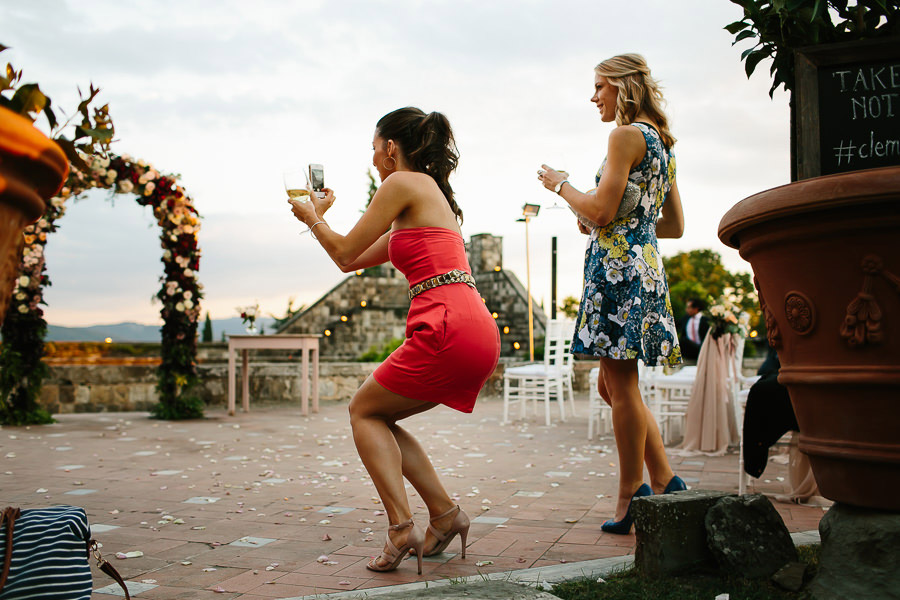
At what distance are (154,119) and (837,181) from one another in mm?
7462

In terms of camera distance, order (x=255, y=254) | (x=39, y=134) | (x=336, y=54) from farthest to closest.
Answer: (x=255, y=254) < (x=336, y=54) < (x=39, y=134)

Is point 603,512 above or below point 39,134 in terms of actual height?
below

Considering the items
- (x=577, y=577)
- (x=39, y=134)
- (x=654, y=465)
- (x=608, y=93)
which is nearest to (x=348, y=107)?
(x=608, y=93)

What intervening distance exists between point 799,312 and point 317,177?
66.5 inches

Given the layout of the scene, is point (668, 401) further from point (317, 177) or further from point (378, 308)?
point (378, 308)

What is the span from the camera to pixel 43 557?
1521mm

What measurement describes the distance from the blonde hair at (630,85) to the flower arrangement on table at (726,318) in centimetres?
304

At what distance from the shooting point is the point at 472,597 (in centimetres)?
181

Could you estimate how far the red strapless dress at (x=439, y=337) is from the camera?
2.35 metres

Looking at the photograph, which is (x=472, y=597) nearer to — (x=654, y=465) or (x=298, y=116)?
(x=654, y=465)

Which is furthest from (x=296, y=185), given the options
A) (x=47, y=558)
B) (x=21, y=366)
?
(x=21, y=366)

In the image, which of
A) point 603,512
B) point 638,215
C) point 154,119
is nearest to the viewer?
point 638,215

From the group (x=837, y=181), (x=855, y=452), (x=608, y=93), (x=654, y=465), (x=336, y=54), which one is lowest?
(x=654, y=465)

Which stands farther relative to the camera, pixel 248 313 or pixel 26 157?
pixel 248 313
